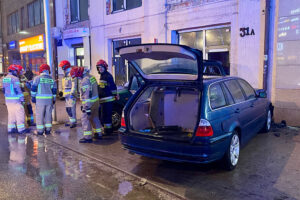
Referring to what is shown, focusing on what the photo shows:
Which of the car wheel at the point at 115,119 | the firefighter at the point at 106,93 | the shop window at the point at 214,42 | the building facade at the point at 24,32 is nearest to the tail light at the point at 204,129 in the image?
the firefighter at the point at 106,93

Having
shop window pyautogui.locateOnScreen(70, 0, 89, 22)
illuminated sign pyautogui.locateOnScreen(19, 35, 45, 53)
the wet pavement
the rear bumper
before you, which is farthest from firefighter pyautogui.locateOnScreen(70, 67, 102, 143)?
illuminated sign pyautogui.locateOnScreen(19, 35, 45, 53)

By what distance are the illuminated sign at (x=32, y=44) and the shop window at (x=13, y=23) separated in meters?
3.18

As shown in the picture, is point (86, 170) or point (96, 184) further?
point (86, 170)

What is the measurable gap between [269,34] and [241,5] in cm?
128

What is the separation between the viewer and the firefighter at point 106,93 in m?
6.99

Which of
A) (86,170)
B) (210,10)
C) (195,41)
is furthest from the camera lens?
(195,41)

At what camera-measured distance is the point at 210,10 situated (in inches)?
366

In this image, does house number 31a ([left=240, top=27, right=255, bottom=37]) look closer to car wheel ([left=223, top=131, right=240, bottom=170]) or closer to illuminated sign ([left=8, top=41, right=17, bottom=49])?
car wheel ([left=223, top=131, right=240, bottom=170])

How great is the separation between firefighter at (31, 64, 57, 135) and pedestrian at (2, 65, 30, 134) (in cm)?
61

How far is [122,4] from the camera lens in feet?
42.7

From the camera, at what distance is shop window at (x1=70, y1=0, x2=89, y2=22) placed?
15116mm

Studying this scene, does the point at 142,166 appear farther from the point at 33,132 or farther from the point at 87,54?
the point at 87,54

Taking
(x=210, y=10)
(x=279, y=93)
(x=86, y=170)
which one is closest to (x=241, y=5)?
(x=210, y=10)

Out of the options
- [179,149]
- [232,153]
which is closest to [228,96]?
[232,153]
